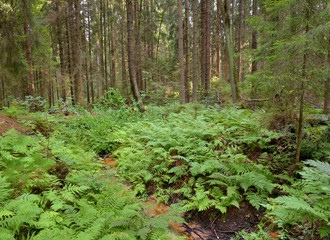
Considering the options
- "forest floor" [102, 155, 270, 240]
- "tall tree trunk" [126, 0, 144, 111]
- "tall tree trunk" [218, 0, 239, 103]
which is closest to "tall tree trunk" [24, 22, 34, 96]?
"tall tree trunk" [126, 0, 144, 111]

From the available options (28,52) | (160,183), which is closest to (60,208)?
(160,183)

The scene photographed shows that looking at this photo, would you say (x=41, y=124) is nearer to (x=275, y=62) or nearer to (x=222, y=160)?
(x=222, y=160)

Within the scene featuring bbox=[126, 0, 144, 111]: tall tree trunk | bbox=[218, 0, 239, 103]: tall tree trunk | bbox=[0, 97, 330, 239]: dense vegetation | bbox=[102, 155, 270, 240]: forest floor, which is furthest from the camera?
bbox=[126, 0, 144, 111]: tall tree trunk

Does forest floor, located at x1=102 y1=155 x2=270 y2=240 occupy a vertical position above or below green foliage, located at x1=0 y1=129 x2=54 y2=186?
below

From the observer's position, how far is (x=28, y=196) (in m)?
2.56

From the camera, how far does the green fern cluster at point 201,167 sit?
11.4 ft

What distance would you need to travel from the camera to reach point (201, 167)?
3879 millimetres

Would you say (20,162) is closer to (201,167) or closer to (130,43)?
(201,167)

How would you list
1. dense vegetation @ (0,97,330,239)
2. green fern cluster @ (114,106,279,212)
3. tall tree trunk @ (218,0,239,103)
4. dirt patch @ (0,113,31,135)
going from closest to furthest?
1. dense vegetation @ (0,97,330,239)
2. green fern cluster @ (114,106,279,212)
3. dirt patch @ (0,113,31,135)
4. tall tree trunk @ (218,0,239,103)

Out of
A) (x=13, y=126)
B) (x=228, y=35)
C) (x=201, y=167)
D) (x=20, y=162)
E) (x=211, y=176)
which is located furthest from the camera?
(x=228, y=35)

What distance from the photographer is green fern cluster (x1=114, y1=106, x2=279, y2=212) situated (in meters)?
3.48

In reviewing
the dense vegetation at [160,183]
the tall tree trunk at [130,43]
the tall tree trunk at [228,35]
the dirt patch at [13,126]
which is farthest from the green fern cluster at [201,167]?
the tall tree trunk at [130,43]

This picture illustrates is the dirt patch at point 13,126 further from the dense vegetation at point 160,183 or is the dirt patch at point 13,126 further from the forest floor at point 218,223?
the forest floor at point 218,223

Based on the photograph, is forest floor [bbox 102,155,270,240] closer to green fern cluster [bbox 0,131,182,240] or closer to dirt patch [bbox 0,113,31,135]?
green fern cluster [bbox 0,131,182,240]
